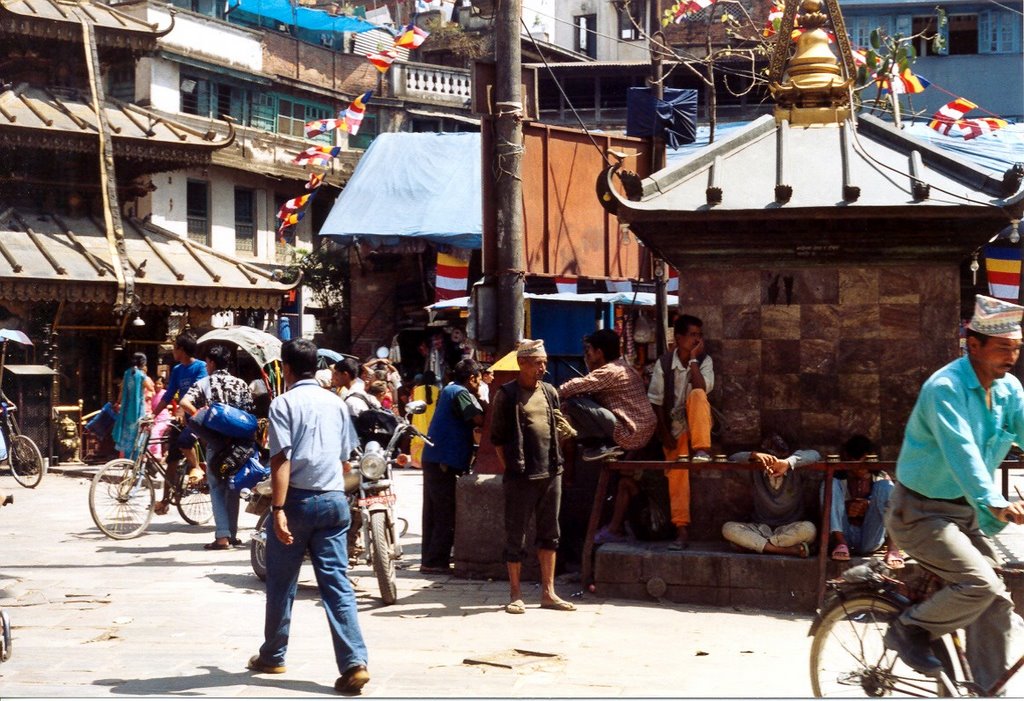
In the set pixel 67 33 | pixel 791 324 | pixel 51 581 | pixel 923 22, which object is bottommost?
pixel 51 581

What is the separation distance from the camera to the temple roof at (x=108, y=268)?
2447 cm

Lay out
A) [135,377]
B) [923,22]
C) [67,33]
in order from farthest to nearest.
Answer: [923,22], [67,33], [135,377]

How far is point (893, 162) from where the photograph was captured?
10.7 metres

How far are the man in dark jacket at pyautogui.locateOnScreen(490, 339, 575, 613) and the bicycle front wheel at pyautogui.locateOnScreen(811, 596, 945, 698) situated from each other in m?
3.74

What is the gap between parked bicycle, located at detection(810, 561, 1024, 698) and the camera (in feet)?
19.4

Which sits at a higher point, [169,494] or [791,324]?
[791,324]

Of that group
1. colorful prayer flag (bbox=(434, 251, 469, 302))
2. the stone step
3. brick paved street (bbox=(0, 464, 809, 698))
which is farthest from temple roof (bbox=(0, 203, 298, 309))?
the stone step

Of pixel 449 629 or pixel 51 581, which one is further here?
pixel 51 581

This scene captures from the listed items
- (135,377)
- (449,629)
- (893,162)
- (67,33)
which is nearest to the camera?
(449,629)

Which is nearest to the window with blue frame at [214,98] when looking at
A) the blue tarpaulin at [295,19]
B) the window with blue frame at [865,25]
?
the blue tarpaulin at [295,19]

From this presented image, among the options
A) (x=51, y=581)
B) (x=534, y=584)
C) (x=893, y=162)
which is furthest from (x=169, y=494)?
(x=893, y=162)

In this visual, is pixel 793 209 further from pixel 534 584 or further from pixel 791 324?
pixel 534 584

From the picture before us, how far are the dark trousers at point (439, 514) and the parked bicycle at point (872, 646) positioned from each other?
18.9ft

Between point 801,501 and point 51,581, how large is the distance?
607cm
